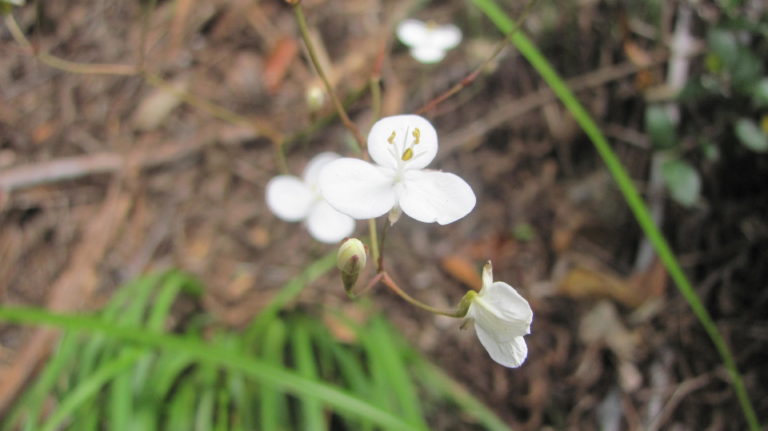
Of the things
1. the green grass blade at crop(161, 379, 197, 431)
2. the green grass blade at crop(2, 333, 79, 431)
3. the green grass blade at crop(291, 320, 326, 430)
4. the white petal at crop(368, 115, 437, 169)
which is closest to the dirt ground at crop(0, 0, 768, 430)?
the green grass blade at crop(2, 333, 79, 431)

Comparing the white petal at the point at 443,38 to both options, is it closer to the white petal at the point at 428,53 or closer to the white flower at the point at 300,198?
the white petal at the point at 428,53

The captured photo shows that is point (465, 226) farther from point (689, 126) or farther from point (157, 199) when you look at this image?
point (157, 199)

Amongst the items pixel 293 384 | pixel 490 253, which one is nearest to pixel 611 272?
pixel 490 253

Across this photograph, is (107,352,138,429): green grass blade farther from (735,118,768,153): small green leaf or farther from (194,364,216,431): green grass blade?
(735,118,768,153): small green leaf

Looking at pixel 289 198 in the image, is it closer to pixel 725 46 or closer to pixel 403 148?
pixel 403 148

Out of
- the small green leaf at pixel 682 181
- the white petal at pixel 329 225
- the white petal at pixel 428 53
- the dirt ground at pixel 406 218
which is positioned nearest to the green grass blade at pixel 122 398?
the dirt ground at pixel 406 218

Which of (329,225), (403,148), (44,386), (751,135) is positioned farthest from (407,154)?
(44,386)
